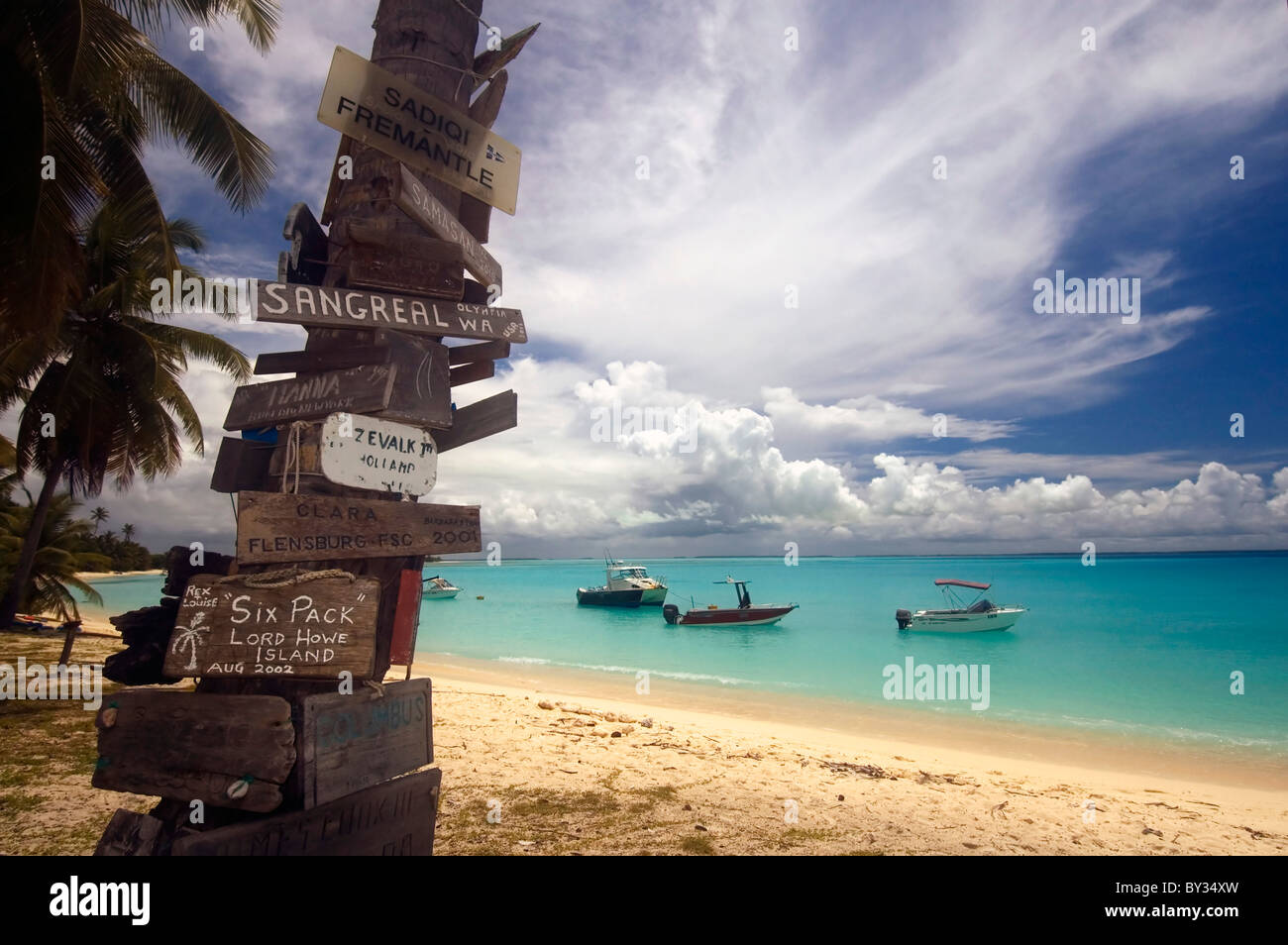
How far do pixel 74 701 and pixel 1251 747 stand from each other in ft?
83.4

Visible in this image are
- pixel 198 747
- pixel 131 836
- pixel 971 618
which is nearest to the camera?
pixel 198 747

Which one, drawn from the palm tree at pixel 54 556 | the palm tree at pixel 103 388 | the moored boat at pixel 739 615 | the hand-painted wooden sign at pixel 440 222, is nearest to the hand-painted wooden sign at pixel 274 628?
the hand-painted wooden sign at pixel 440 222

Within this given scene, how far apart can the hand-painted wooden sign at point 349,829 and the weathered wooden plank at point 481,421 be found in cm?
Result: 171

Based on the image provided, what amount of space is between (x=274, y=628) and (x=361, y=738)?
2.03ft

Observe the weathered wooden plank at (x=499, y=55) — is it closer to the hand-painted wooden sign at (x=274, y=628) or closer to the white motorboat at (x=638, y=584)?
the hand-painted wooden sign at (x=274, y=628)

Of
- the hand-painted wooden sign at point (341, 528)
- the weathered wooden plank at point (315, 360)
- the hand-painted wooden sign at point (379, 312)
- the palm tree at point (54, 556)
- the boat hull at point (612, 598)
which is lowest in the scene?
the boat hull at point (612, 598)

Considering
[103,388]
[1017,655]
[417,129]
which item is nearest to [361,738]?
[417,129]

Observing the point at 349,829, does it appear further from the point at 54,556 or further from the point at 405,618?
the point at 54,556

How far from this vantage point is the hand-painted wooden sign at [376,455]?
291 centimetres

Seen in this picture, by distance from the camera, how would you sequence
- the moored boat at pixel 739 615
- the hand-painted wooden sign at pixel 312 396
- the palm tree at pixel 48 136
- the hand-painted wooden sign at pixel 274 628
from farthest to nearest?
the moored boat at pixel 739 615, the palm tree at pixel 48 136, the hand-painted wooden sign at pixel 312 396, the hand-painted wooden sign at pixel 274 628

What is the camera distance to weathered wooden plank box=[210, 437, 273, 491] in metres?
3.08

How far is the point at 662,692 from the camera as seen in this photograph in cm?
2216

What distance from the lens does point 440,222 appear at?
3.46 metres
